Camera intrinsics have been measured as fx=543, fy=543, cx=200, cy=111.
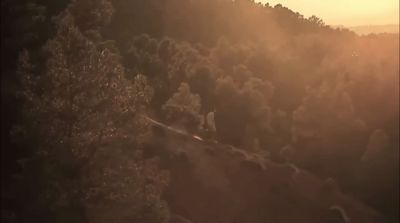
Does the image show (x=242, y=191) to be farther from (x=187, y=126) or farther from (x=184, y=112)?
(x=184, y=112)

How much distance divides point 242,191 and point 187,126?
9202 millimetres

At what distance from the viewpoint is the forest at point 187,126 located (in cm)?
1585

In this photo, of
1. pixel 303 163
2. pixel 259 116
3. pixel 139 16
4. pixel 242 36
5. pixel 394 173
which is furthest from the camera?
pixel 139 16

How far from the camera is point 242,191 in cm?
2962

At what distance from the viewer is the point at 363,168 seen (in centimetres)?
3011

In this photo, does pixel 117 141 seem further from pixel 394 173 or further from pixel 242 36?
pixel 242 36

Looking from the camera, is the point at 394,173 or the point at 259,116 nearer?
the point at 394,173

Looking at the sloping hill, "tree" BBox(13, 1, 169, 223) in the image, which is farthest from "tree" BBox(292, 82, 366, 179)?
"tree" BBox(13, 1, 169, 223)

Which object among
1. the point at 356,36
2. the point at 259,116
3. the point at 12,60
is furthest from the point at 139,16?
the point at 12,60

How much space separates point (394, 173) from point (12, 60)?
61.9 feet

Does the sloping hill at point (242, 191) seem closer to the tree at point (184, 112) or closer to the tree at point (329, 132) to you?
the tree at point (329, 132)

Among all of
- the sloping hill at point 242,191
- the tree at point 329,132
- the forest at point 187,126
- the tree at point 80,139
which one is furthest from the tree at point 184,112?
the tree at point 80,139

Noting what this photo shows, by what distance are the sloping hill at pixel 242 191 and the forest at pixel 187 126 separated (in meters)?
0.09

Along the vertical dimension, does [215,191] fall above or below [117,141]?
below
